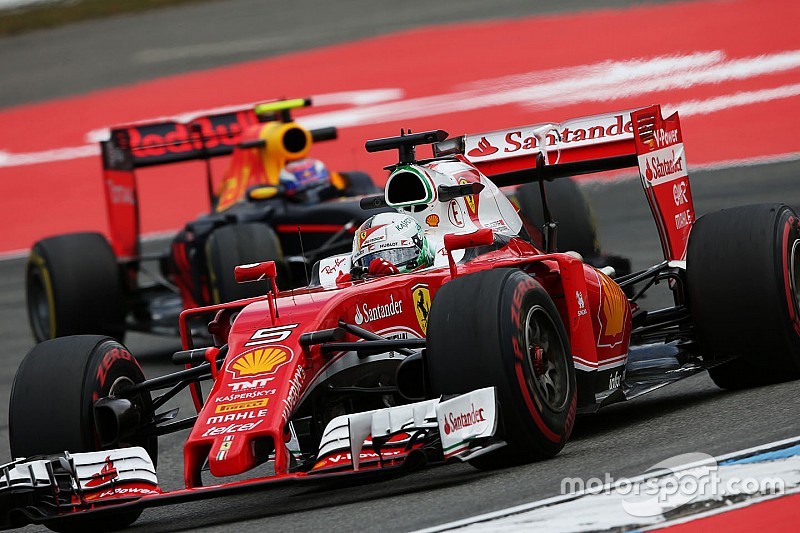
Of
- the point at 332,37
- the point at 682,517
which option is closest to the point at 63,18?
the point at 332,37

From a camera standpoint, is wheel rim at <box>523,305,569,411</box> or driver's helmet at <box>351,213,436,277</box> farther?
driver's helmet at <box>351,213,436,277</box>

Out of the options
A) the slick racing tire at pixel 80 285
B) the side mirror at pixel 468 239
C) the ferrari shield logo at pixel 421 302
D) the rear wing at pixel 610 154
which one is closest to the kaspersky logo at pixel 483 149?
the rear wing at pixel 610 154

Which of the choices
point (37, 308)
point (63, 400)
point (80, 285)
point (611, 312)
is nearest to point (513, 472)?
point (611, 312)

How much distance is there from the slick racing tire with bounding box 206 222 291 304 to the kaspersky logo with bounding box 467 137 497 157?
9.13ft

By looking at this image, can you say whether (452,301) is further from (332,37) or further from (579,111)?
(332,37)

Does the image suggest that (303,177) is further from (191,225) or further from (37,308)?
(37,308)

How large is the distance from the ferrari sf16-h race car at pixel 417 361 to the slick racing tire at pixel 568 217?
1.71 metres

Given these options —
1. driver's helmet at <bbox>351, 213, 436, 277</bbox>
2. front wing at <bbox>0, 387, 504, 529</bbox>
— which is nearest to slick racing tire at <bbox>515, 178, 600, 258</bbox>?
driver's helmet at <bbox>351, 213, 436, 277</bbox>

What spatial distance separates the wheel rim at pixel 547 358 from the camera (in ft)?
23.7

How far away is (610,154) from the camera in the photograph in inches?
384

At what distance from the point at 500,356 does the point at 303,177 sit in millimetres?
8235

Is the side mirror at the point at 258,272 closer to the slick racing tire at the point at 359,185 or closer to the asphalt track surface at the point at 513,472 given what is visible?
the asphalt track surface at the point at 513,472

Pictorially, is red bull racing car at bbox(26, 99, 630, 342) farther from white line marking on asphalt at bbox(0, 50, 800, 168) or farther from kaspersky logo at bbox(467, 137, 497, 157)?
white line marking on asphalt at bbox(0, 50, 800, 168)

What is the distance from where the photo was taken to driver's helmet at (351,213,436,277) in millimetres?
8164
